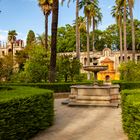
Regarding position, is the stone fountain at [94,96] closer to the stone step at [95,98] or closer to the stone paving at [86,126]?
the stone step at [95,98]

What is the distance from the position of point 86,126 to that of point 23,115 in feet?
9.03

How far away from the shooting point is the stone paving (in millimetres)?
9320

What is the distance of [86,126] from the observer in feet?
35.5

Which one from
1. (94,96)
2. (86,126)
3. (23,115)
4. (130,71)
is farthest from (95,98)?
(130,71)

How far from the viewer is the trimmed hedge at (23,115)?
7.80 meters

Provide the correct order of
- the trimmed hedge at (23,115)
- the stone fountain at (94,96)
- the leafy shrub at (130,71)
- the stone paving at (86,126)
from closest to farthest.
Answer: the trimmed hedge at (23,115), the stone paving at (86,126), the stone fountain at (94,96), the leafy shrub at (130,71)

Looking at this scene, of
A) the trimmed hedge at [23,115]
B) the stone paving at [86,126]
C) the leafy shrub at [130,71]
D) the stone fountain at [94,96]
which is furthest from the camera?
the leafy shrub at [130,71]

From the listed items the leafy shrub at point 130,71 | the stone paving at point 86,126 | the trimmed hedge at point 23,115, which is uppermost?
the leafy shrub at point 130,71

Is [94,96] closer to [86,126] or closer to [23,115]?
[86,126]

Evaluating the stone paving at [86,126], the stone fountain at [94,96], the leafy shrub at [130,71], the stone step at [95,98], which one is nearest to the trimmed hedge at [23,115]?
the stone paving at [86,126]

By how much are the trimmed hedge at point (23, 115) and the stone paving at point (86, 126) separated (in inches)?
13.3

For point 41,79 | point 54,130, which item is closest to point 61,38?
point 41,79

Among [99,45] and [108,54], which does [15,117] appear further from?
[99,45]

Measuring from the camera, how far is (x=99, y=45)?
78.4 m
